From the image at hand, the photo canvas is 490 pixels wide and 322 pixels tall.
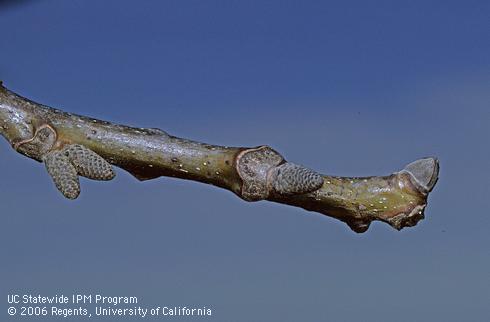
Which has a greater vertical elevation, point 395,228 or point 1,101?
point 1,101

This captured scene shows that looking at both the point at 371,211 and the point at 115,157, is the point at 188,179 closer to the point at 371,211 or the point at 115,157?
the point at 115,157

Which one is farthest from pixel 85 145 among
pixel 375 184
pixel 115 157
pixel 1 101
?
pixel 375 184

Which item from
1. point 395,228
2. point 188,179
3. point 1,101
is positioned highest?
point 1,101

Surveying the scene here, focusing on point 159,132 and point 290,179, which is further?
point 159,132

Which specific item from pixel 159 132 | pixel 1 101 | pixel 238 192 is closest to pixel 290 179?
pixel 238 192

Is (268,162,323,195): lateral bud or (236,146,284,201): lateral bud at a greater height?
(236,146,284,201): lateral bud

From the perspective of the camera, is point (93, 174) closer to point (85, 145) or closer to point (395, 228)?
point (85, 145)

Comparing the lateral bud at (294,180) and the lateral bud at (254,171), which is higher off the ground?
the lateral bud at (254,171)
